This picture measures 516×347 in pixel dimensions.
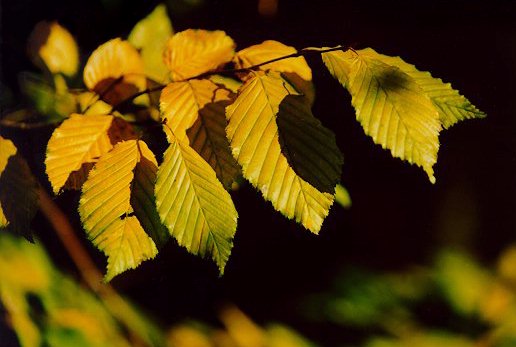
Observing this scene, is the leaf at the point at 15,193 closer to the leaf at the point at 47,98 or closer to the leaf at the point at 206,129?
the leaf at the point at 47,98

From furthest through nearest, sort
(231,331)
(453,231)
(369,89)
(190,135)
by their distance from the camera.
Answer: (231,331)
(453,231)
(190,135)
(369,89)

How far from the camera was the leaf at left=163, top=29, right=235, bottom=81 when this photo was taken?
0.65 meters

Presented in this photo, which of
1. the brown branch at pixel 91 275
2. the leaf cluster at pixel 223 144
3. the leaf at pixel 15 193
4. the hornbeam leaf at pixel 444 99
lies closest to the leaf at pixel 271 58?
the leaf cluster at pixel 223 144

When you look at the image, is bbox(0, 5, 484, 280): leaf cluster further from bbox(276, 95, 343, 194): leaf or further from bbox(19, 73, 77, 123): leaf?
bbox(19, 73, 77, 123): leaf

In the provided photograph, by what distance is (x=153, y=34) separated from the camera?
789mm

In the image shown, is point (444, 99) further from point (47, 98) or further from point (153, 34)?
point (47, 98)

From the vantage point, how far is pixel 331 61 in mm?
477

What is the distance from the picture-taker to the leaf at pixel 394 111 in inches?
16.5

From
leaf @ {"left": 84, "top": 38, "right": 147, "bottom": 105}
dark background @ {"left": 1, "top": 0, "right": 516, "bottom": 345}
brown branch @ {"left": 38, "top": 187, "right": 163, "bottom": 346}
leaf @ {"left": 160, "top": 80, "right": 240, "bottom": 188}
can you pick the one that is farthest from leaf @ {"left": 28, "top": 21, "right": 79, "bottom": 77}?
leaf @ {"left": 160, "top": 80, "right": 240, "bottom": 188}

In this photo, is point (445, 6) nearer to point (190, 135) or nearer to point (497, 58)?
point (497, 58)

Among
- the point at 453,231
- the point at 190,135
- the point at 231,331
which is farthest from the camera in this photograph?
the point at 231,331

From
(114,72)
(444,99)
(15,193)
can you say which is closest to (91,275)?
(15,193)

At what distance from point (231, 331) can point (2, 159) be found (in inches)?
19.0

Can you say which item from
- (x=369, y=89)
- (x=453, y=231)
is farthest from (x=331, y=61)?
(x=453, y=231)
